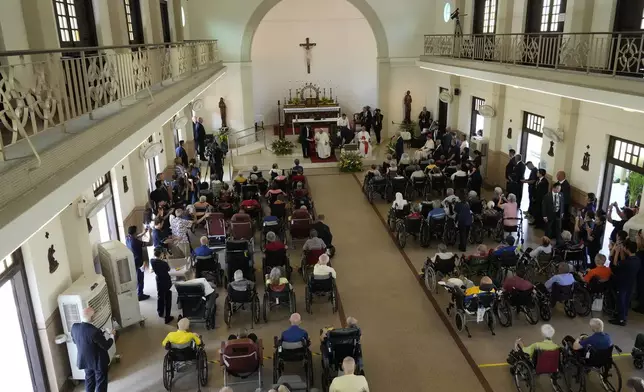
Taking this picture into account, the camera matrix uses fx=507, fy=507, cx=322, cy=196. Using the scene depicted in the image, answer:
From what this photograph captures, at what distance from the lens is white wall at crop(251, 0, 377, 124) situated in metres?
25.4

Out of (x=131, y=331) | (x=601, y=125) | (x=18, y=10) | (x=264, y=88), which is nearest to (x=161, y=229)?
(x=131, y=331)

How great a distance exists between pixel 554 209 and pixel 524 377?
5.36m

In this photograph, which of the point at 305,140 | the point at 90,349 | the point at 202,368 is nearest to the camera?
the point at 90,349

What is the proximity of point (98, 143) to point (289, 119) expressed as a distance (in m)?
18.0

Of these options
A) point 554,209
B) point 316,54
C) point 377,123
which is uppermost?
point 316,54

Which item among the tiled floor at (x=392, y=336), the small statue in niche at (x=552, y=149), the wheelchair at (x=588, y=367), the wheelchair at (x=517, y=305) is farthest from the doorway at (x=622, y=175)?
the wheelchair at (x=588, y=367)

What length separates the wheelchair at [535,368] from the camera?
6.67 metres

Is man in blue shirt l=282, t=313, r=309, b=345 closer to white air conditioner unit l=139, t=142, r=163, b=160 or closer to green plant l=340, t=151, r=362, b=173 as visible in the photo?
white air conditioner unit l=139, t=142, r=163, b=160

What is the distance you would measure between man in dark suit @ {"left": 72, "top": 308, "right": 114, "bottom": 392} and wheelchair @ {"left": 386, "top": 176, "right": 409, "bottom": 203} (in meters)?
9.47

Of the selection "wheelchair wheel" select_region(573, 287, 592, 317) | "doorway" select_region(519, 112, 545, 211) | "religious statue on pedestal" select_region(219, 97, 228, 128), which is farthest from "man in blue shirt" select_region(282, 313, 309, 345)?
"religious statue on pedestal" select_region(219, 97, 228, 128)

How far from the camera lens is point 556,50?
11.2m

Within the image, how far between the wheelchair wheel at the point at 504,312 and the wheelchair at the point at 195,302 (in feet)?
15.9

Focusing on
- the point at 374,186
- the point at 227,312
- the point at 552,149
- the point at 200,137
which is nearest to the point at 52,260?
the point at 227,312

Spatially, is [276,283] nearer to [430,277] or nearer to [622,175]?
[430,277]
